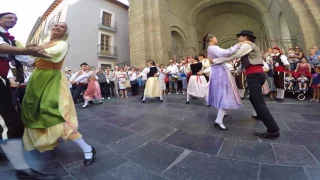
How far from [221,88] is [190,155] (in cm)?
157

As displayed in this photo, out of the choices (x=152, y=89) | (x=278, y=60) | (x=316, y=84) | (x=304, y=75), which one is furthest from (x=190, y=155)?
(x=304, y=75)

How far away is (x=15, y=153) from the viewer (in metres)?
1.54

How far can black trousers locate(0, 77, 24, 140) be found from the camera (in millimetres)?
1532

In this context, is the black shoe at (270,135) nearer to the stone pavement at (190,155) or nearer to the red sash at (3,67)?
the stone pavement at (190,155)

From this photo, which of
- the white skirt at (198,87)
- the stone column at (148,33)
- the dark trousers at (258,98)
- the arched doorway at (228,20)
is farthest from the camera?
the arched doorway at (228,20)

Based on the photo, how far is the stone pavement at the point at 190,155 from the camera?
5.38 ft

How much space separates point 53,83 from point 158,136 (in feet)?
5.32

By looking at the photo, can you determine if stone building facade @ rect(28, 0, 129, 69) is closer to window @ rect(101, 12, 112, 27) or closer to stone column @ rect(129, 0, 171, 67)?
window @ rect(101, 12, 112, 27)

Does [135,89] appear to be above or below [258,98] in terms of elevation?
below

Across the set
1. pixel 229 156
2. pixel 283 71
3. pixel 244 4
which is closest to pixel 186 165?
pixel 229 156

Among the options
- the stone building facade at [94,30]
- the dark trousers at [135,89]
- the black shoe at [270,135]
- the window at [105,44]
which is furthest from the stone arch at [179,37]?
the black shoe at [270,135]

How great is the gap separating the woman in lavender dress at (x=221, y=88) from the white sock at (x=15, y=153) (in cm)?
268

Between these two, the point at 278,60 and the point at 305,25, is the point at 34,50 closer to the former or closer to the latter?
the point at 278,60

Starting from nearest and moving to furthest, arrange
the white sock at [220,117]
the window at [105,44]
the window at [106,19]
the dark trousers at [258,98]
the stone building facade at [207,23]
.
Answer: the dark trousers at [258,98] → the white sock at [220,117] → the stone building facade at [207,23] → the window at [105,44] → the window at [106,19]
